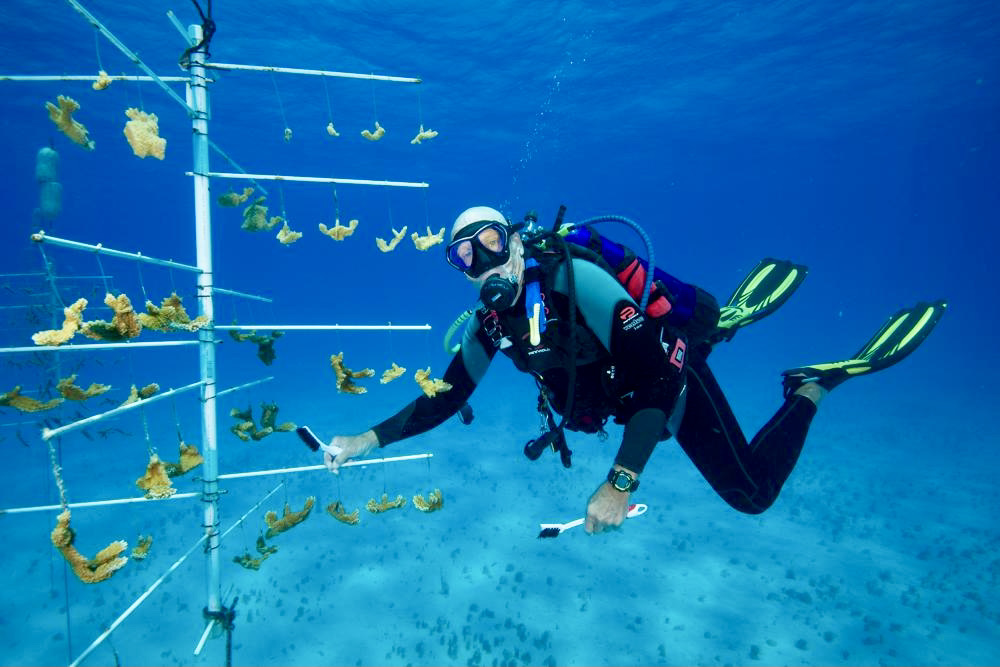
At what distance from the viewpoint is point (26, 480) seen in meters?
15.5

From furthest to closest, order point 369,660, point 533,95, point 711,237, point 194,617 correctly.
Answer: point 711,237
point 533,95
point 194,617
point 369,660

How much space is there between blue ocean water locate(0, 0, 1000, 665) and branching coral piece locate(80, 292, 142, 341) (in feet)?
0.64

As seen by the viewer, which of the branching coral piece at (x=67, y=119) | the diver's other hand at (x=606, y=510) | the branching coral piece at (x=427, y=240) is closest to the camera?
the branching coral piece at (x=67, y=119)

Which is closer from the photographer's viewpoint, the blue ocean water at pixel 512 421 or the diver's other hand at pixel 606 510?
the diver's other hand at pixel 606 510

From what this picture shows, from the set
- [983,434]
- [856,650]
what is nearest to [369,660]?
[856,650]

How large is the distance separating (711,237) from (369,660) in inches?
3765

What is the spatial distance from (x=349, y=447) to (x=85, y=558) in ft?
6.04

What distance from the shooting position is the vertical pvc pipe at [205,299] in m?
3.40

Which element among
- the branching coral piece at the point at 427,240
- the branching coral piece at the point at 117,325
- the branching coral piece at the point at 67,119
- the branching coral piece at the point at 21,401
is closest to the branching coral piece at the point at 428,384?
the branching coral piece at the point at 427,240

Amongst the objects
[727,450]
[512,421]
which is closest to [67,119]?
[727,450]

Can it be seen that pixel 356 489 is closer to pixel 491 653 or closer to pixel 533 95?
pixel 491 653

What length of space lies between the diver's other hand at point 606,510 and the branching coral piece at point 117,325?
9.24 feet

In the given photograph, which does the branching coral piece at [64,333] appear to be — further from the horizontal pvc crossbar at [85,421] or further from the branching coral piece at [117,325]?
the horizontal pvc crossbar at [85,421]

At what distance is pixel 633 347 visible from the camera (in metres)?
3.58
